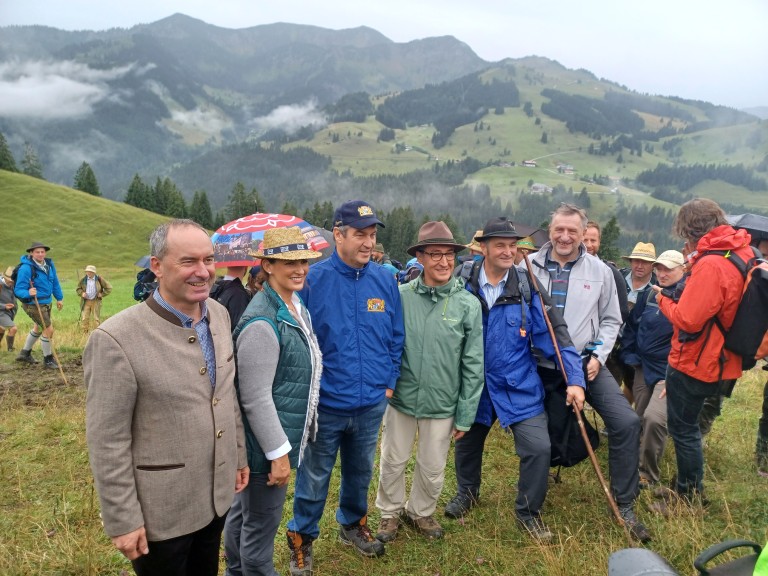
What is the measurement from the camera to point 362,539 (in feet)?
12.9

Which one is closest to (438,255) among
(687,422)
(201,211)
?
(687,422)

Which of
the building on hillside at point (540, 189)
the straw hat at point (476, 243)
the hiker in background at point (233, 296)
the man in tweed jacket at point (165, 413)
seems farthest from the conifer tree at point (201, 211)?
the building on hillside at point (540, 189)

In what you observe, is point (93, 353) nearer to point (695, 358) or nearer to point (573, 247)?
point (573, 247)

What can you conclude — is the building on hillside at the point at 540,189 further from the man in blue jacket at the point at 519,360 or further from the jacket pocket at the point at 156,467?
the jacket pocket at the point at 156,467

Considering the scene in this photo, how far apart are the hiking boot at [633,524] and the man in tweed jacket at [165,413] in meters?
3.13

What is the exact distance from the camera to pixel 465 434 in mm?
4379

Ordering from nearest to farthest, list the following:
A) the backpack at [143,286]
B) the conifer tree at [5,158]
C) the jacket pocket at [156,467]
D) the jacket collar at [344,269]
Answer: the jacket pocket at [156,467] → the jacket collar at [344,269] → the backpack at [143,286] → the conifer tree at [5,158]

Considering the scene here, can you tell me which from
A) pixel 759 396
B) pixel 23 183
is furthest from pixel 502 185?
pixel 759 396

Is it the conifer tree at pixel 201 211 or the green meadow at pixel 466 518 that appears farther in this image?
the conifer tree at pixel 201 211

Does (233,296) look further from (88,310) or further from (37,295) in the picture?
(88,310)

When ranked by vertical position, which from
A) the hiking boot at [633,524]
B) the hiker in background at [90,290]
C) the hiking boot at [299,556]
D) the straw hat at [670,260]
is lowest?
the hiker in background at [90,290]

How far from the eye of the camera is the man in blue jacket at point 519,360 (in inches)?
155

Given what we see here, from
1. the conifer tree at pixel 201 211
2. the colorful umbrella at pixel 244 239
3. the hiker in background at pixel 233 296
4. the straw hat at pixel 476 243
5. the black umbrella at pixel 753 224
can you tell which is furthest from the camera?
the conifer tree at pixel 201 211

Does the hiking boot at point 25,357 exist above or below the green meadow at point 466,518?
below
